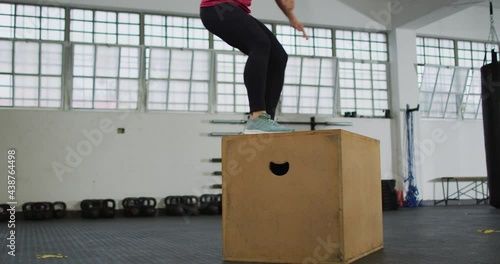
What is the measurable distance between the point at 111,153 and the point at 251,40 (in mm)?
7267

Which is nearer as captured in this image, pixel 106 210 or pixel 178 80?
pixel 106 210

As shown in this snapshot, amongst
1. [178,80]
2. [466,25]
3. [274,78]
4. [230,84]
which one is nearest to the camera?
[274,78]

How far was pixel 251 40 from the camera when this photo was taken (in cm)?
233

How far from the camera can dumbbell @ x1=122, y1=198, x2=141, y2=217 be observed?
875 centimetres

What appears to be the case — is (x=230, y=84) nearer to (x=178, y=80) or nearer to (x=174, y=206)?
(x=178, y=80)

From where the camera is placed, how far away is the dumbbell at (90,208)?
8.39 metres

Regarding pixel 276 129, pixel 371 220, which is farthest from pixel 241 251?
pixel 371 220

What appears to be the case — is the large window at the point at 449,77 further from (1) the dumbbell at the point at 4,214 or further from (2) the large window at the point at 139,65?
(1) the dumbbell at the point at 4,214

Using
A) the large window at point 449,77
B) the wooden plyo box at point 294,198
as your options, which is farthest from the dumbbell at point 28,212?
the large window at point 449,77

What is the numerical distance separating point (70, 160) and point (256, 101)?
23.8 feet

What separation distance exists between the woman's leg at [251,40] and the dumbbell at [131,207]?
Result: 6855 millimetres

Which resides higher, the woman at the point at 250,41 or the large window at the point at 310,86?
the large window at the point at 310,86

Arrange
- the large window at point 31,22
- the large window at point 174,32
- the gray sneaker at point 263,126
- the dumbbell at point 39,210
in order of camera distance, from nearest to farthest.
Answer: the gray sneaker at point 263,126, the dumbbell at point 39,210, the large window at point 31,22, the large window at point 174,32

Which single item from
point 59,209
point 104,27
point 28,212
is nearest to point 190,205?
point 59,209
